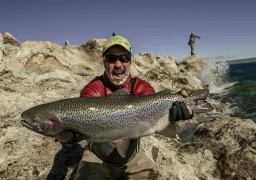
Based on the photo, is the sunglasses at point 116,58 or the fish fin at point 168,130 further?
the sunglasses at point 116,58

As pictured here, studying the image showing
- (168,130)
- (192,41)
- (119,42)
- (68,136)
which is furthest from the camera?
(192,41)

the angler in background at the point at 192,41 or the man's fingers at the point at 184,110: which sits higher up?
→ the angler in background at the point at 192,41

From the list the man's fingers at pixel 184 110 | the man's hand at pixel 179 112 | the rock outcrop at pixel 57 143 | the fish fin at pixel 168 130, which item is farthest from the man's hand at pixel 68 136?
the rock outcrop at pixel 57 143

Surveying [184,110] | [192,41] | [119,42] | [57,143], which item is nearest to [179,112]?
[184,110]

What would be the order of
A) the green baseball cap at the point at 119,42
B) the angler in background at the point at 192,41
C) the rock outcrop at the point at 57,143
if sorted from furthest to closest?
the angler in background at the point at 192,41 < the rock outcrop at the point at 57,143 < the green baseball cap at the point at 119,42

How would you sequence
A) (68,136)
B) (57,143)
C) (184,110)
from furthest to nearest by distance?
(57,143), (184,110), (68,136)

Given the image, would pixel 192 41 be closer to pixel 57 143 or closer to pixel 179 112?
pixel 57 143

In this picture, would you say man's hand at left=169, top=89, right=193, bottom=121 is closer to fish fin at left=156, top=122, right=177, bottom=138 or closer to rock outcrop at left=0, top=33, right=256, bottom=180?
fish fin at left=156, top=122, right=177, bottom=138

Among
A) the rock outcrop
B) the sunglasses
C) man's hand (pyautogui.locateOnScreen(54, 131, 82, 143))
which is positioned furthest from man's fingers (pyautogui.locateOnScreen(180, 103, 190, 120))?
the rock outcrop

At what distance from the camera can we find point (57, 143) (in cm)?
719

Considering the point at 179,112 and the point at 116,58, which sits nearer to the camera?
the point at 179,112

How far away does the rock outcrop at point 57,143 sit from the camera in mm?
6586

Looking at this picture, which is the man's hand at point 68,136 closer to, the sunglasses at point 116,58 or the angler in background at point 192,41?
the sunglasses at point 116,58

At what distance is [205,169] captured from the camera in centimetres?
711
